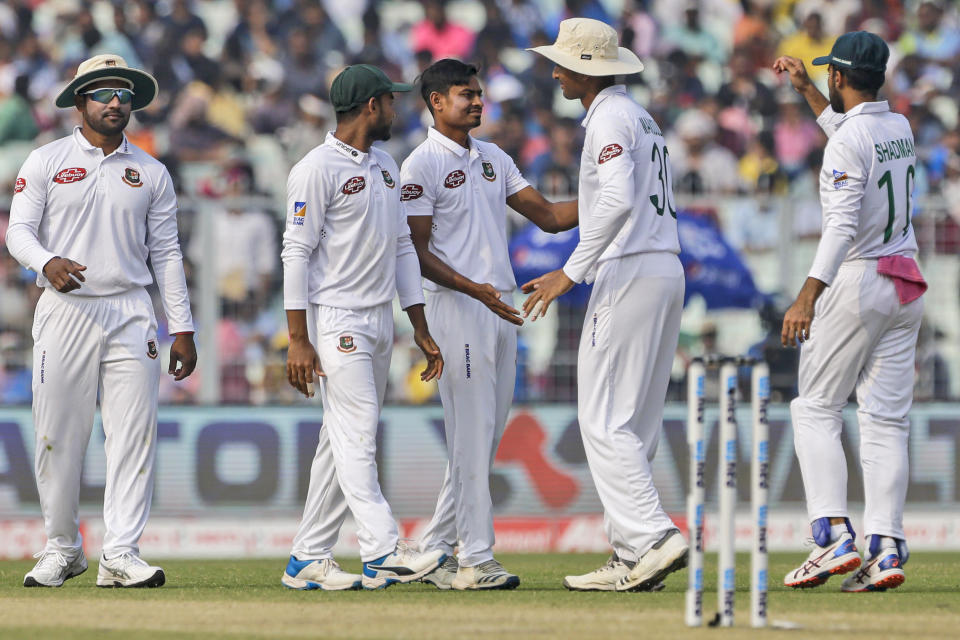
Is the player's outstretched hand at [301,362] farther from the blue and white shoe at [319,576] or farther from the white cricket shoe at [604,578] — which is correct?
the white cricket shoe at [604,578]

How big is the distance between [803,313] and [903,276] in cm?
65

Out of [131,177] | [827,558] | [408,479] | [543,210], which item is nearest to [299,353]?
[131,177]

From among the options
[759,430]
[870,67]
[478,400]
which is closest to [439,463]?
[478,400]

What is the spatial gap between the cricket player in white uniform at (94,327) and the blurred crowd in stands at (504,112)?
4.79m

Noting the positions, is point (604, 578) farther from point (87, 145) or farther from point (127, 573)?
point (87, 145)

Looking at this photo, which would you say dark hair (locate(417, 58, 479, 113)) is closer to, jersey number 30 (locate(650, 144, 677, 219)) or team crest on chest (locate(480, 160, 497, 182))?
team crest on chest (locate(480, 160, 497, 182))

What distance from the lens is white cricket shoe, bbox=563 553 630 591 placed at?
7671 millimetres

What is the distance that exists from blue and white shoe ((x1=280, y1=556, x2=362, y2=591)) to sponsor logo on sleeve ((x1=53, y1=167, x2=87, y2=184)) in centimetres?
207

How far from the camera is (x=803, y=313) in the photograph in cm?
748

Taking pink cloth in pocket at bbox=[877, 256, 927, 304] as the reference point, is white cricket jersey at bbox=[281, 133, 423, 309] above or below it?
above

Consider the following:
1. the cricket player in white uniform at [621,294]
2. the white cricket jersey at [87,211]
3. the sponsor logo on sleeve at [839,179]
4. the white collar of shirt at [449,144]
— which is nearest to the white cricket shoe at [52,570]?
the white cricket jersey at [87,211]

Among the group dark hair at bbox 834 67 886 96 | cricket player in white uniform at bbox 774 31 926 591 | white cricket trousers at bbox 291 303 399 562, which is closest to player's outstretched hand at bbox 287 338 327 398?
white cricket trousers at bbox 291 303 399 562

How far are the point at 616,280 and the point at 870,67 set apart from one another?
153cm

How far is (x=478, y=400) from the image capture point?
8.03 metres
